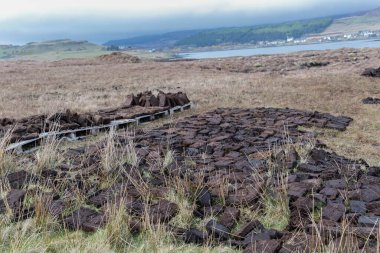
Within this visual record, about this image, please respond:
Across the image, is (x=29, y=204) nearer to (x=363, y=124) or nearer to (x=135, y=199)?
(x=135, y=199)

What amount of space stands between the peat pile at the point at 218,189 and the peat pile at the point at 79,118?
2.29 metres

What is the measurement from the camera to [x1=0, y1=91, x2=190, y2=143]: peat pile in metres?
9.98

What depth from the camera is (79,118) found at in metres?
11.1

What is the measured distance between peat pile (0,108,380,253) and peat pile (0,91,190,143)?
2.29 metres

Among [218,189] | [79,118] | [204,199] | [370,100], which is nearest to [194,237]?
[204,199]

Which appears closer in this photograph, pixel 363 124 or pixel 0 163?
pixel 0 163

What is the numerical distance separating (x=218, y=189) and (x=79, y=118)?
617cm

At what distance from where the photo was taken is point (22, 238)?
431 centimetres

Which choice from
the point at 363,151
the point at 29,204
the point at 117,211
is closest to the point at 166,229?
the point at 117,211

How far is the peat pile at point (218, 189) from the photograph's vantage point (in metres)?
4.60

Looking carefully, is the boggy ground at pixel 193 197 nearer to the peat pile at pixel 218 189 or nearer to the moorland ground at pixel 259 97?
the peat pile at pixel 218 189

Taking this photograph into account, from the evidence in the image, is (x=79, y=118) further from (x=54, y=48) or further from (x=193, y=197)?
(x=54, y=48)

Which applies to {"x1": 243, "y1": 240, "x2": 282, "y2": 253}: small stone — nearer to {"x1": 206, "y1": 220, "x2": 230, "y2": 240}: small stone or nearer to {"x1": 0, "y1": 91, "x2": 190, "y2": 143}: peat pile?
{"x1": 206, "y1": 220, "x2": 230, "y2": 240}: small stone

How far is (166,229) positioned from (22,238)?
140cm
